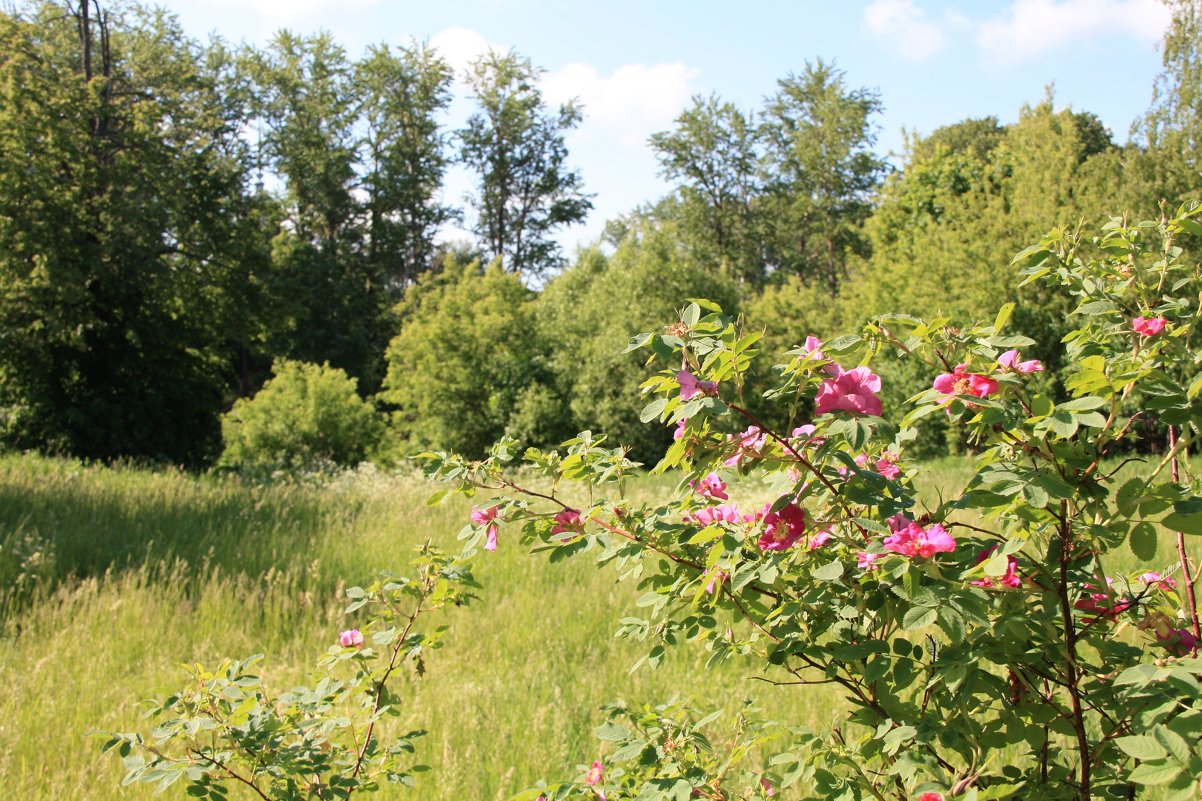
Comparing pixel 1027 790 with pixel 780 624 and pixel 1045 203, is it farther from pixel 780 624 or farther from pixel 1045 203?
pixel 1045 203

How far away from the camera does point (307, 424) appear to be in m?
16.1

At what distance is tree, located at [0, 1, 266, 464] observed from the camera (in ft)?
45.4

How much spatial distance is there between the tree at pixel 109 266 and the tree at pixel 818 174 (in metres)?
17.5

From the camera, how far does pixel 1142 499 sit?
46.5 inches

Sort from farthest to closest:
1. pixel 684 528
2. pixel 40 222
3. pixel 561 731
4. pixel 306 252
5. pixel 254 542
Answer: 1. pixel 306 252
2. pixel 40 222
3. pixel 254 542
4. pixel 561 731
5. pixel 684 528

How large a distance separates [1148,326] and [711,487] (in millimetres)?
722

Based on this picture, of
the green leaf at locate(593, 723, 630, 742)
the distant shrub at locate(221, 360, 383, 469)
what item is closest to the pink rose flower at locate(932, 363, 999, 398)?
the green leaf at locate(593, 723, 630, 742)

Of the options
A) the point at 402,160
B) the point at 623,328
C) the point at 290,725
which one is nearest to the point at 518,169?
the point at 402,160

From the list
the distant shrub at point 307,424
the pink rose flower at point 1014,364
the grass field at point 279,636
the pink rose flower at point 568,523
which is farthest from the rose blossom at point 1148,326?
the distant shrub at point 307,424

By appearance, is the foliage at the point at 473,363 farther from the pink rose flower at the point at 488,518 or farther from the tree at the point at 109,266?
the pink rose flower at the point at 488,518

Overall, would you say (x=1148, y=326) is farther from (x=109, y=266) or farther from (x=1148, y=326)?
(x=109, y=266)

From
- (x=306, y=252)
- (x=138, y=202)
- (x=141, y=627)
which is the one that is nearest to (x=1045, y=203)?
(x=141, y=627)

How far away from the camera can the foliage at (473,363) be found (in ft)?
57.9

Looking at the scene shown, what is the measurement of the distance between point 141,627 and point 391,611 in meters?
3.07
